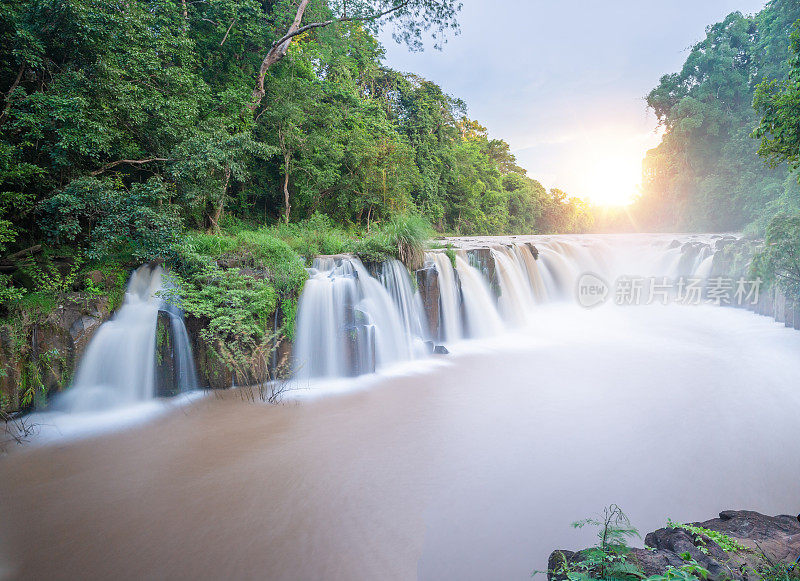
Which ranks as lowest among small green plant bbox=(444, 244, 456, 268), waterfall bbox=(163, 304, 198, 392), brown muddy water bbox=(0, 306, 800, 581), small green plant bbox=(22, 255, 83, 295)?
brown muddy water bbox=(0, 306, 800, 581)

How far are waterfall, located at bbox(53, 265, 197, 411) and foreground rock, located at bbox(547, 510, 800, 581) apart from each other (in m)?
5.85

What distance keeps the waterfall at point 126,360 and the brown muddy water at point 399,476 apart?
79cm

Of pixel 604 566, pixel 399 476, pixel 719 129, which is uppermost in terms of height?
pixel 719 129

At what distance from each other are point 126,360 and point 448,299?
638cm

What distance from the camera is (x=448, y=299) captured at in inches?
357

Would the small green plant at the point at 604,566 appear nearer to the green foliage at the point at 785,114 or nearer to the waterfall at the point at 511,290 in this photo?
A: the green foliage at the point at 785,114

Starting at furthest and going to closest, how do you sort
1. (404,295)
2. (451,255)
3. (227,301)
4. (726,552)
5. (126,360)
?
(451,255) → (404,295) → (227,301) → (126,360) → (726,552)

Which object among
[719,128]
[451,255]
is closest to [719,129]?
[719,128]

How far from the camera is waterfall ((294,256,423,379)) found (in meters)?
6.68

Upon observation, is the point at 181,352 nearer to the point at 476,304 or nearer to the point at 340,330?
the point at 340,330

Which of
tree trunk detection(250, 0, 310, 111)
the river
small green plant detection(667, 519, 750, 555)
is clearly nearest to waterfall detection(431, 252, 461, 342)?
the river

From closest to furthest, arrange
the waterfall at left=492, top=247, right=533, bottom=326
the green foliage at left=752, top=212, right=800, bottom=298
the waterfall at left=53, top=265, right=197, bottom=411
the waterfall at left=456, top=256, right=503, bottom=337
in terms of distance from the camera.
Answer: the waterfall at left=53, top=265, right=197, bottom=411 < the green foliage at left=752, top=212, right=800, bottom=298 < the waterfall at left=456, top=256, right=503, bottom=337 < the waterfall at left=492, top=247, right=533, bottom=326

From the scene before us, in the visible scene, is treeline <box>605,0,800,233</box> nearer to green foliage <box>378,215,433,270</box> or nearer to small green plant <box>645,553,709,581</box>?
green foliage <box>378,215,433,270</box>

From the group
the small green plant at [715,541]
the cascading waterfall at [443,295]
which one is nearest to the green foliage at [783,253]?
the cascading waterfall at [443,295]
